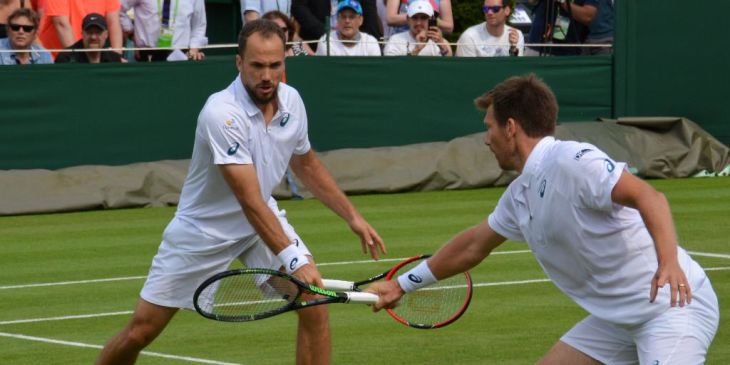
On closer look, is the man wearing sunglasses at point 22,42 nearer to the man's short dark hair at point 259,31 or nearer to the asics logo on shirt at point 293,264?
the man's short dark hair at point 259,31

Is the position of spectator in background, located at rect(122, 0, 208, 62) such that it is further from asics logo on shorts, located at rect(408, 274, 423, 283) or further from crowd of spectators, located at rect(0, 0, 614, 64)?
asics logo on shorts, located at rect(408, 274, 423, 283)

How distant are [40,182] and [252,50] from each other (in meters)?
9.61

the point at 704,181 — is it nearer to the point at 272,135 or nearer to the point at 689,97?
the point at 689,97

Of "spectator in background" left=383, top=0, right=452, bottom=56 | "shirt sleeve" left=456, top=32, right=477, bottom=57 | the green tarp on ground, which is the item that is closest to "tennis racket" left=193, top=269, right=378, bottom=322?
the green tarp on ground

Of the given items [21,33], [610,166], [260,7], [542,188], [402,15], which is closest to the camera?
[610,166]

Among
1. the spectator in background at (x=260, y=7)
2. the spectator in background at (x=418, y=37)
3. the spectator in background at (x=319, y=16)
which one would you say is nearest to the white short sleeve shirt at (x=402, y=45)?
the spectator in background at (x=418, y=37)

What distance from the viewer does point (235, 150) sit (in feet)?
24.5

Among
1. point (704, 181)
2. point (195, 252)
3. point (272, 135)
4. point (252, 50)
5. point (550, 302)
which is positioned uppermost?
point (252, 50)

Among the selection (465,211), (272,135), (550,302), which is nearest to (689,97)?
(465,211)

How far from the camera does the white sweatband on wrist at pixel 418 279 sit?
684 centimetres

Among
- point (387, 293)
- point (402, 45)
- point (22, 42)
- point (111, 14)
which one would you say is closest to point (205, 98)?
point (111, 14)

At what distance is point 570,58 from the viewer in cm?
2000

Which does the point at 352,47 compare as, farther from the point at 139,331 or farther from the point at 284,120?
the point at 139,331

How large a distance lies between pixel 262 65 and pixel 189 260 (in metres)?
1.15
